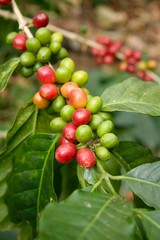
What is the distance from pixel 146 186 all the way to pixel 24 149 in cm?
47

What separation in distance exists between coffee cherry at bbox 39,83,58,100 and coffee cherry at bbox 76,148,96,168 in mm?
276

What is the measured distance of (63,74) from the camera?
5.35ft

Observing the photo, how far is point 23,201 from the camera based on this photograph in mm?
1568

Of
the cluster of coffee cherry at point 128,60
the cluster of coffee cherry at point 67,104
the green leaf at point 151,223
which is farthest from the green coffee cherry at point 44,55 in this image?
the cluster of coffee cherry at point 128,60

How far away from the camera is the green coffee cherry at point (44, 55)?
1.69 m

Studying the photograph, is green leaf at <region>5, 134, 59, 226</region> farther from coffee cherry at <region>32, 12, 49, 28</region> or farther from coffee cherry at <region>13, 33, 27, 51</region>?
coffee cherry at <region>32, 12, 49, 28</region>

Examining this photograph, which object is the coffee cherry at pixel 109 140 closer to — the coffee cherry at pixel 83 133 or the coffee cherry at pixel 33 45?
the coffee cherry at pixel 83 133

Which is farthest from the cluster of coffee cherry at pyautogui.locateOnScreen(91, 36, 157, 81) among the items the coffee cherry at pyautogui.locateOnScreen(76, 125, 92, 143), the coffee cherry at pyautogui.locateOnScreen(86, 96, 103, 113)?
the coffee cherry at pyautogui.locateOnScreen(76, 125, 92, 143)

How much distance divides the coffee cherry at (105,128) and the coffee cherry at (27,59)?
0.44 m

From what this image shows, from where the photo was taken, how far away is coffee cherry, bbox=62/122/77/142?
4.86ft

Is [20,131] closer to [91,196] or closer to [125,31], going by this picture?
[91,196]

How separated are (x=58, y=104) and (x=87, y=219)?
0.61m

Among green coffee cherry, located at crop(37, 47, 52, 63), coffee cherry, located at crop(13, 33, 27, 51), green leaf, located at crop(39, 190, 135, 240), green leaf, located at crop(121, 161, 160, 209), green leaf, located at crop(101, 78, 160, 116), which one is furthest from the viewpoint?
coffee cherry, located at crop(13, 33, 27, 51)

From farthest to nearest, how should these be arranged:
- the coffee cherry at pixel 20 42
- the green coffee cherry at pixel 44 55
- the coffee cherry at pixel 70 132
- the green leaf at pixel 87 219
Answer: the coffee cherry at pixel 20 42 → the green coffee cherry at pixel 44 55 → the coffee cherry at pixel 70 132 → the green leaf at pixel 87 219
